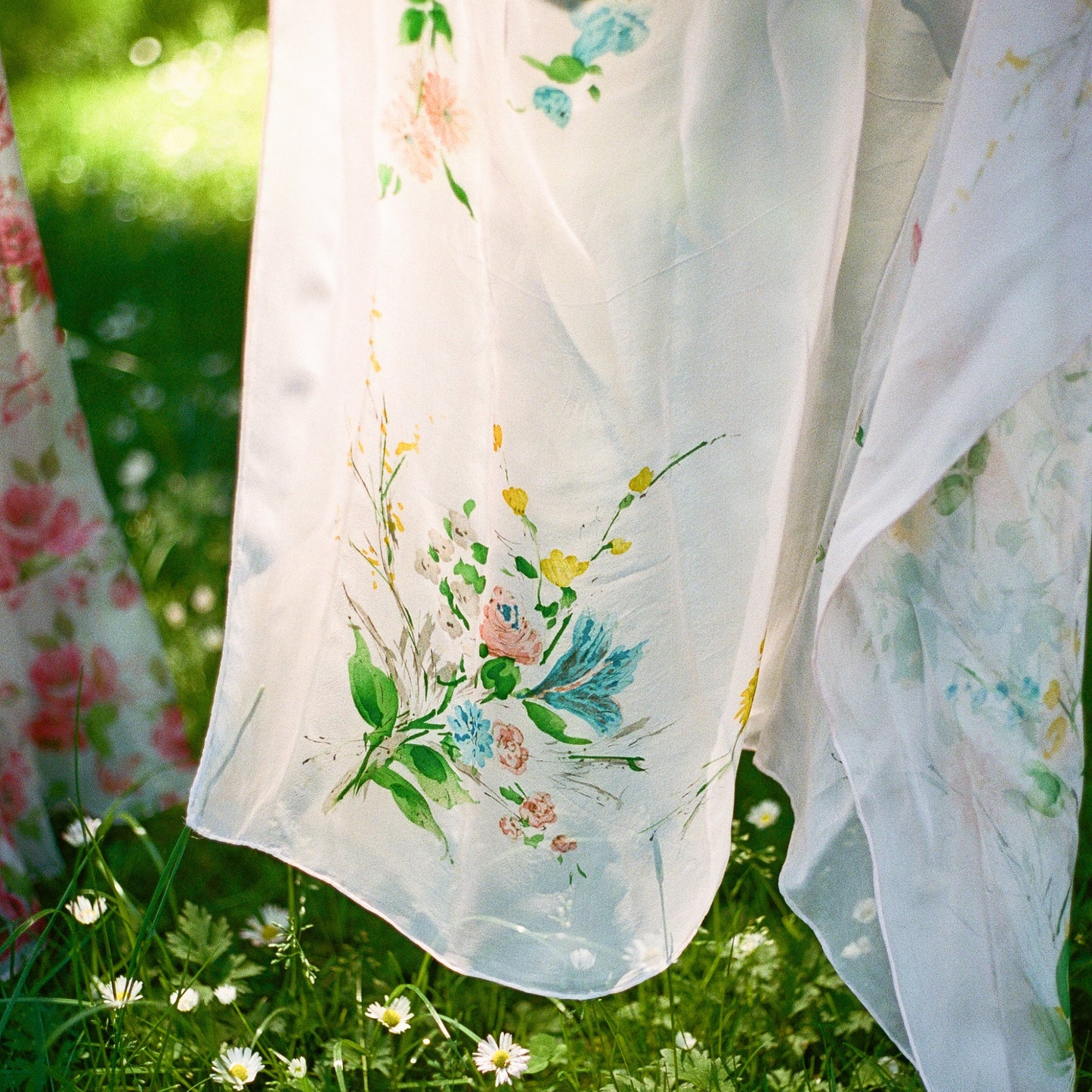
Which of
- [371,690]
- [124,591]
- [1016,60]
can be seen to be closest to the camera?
[1016,60]

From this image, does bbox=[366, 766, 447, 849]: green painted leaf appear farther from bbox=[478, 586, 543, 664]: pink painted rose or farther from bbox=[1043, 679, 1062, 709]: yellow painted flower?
bbox=[1043, 679, 1062, 709]: yellow painted flower

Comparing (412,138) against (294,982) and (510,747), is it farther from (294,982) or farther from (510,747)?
(294,982)

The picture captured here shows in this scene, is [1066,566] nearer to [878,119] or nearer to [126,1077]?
[878,119]

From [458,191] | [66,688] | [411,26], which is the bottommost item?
[66,688]

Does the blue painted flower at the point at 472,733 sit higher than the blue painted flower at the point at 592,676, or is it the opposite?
the blue painted flower at the point at 592,676

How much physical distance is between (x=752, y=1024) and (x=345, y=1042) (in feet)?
1.30

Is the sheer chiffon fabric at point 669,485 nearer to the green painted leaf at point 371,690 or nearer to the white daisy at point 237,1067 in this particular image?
the green painted leaf at point 371,690

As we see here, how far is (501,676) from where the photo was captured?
0.96m

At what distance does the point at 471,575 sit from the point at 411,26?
413 mm

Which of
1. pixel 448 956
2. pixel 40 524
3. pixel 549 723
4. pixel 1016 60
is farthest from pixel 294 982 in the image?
pixel 1016 60

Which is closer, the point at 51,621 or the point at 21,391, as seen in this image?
the point at 21,391

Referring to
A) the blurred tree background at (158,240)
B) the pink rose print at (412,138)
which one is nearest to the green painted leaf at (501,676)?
the pink rose print at (412,138)

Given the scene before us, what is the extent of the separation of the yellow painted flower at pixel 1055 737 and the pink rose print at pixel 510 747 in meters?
0.40

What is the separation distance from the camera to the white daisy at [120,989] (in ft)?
3.54
